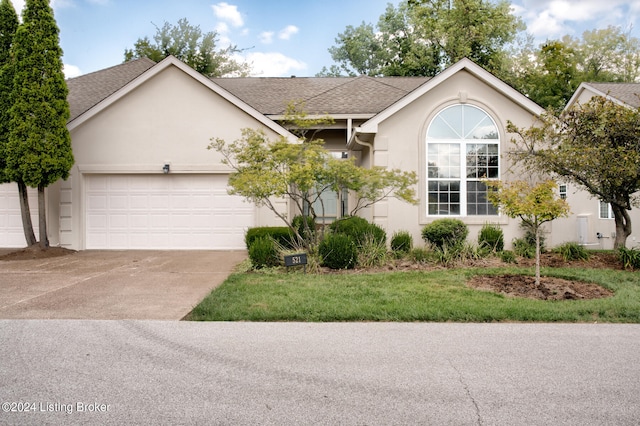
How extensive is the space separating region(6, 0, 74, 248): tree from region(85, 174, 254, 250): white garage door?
1.59 m

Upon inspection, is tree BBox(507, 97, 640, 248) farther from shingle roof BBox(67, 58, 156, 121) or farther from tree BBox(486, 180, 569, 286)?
shingle roof BBox(67, 58, 156, 121)

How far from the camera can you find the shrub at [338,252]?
959 centimetres

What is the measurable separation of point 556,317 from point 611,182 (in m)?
5.46

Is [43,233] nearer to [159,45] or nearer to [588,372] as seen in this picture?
[588,372]

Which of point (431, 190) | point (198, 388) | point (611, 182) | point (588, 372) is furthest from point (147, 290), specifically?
point (611, 182)

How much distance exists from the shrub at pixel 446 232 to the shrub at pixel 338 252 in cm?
261

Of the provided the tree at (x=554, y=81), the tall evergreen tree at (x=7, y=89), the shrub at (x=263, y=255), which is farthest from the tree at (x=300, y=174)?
the tree at (x=554, y=81)

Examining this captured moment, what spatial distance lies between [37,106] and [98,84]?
5425 millimetres

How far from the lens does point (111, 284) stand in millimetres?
8164

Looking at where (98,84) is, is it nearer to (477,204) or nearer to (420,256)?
(420,256)

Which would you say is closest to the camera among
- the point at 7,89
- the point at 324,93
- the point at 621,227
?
the point at 621,227

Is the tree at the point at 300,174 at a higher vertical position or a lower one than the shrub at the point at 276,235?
higher

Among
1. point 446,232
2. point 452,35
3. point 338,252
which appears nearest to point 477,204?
point 446,232

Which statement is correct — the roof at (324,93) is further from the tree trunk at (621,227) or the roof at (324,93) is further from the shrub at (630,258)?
the shrub at (630,258)
